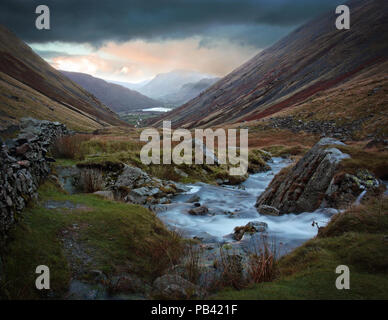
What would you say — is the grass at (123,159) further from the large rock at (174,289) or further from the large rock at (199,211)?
the large rock at (174,289)

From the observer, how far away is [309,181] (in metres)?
13.1

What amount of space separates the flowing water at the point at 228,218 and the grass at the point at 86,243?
2.65 m

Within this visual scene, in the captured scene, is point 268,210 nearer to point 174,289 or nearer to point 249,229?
point 249,229

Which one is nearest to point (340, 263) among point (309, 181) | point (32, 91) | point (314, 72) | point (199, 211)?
point (309, 181)

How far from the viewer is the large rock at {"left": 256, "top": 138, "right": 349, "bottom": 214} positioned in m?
12.5

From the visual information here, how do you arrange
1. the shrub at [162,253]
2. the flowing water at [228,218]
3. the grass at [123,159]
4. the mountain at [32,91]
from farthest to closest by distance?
the mountain at [32,91]
the grass at [123,159]
the flowing water at [228,218]
the shrub at [162,253]

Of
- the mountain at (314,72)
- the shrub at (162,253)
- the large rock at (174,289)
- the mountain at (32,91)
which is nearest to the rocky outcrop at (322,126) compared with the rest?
the mountain at (314,72)

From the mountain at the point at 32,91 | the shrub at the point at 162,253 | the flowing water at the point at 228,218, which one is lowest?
the flowing water at the point at 228,218

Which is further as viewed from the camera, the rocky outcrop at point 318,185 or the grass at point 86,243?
the rocky outcrop at point 318,185

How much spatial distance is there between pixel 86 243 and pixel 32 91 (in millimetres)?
87811

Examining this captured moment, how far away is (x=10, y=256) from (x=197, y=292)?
3640 mm

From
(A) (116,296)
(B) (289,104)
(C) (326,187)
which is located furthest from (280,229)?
(B) (289,104)

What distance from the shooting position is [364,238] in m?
6.64

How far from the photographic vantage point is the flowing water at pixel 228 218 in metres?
11.2
